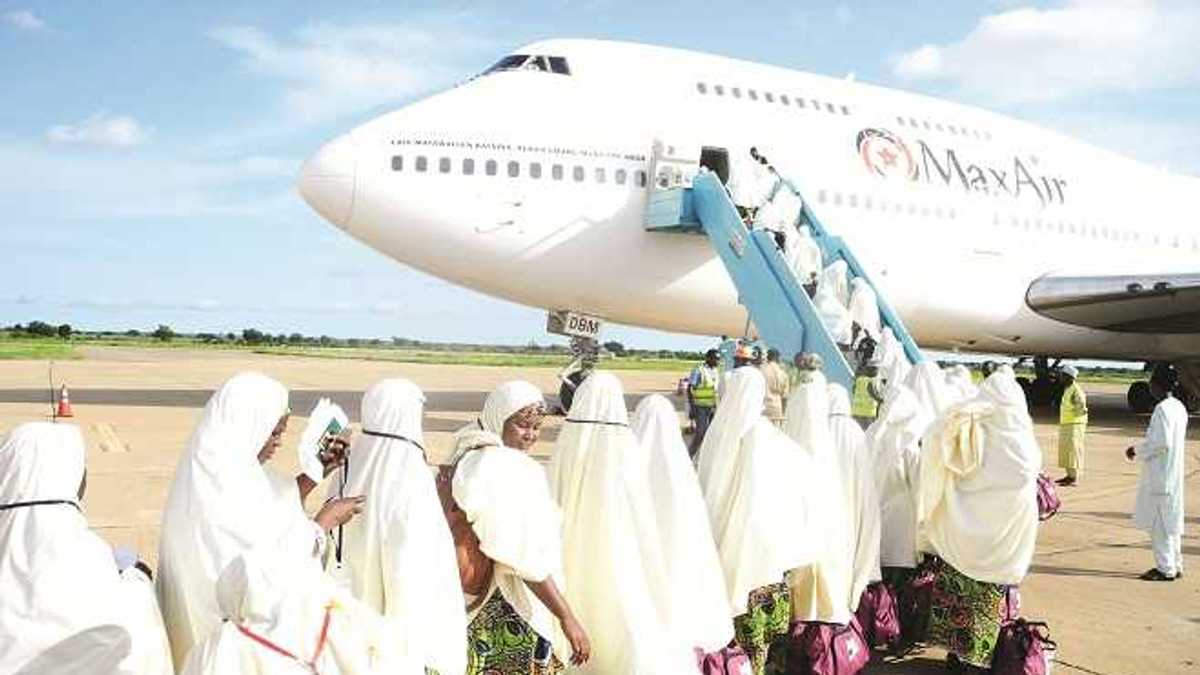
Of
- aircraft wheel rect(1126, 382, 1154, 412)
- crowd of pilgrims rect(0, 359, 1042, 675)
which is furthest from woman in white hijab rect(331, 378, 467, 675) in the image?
aircraft wheel rect(1126, 382, 1154, 412)

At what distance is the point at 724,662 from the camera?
464cm

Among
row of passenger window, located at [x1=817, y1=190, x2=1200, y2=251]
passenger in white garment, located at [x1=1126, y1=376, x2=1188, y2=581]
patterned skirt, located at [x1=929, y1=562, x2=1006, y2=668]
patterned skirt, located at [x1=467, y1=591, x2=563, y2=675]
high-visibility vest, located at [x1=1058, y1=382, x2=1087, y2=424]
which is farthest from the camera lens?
row of passenger window, located at [x1=817, y1=190, x2=1200, y2=251]

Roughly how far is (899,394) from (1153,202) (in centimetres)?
1925

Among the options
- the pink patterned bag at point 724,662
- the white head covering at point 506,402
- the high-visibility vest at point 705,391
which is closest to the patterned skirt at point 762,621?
the pink patterned bag at point 724,662

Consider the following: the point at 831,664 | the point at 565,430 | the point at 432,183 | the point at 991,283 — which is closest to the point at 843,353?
the point at 432,183

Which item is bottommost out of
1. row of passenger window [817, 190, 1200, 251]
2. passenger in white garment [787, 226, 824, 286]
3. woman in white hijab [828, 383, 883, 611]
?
woman in white hijab [828, 383, 883, 611]

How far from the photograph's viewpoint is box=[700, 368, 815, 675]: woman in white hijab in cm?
488

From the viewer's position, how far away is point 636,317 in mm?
15797

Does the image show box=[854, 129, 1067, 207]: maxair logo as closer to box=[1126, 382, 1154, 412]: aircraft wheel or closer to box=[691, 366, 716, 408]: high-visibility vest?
box=[691, 366, 716, 408]: high-visibility vest

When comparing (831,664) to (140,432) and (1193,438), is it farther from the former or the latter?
(1193,438)

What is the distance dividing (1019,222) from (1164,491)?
480 inches

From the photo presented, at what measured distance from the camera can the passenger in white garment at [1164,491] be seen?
8336mm

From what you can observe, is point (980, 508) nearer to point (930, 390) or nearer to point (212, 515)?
point (930, 390)

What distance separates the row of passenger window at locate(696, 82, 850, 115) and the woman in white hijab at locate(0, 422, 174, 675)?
14.1m
